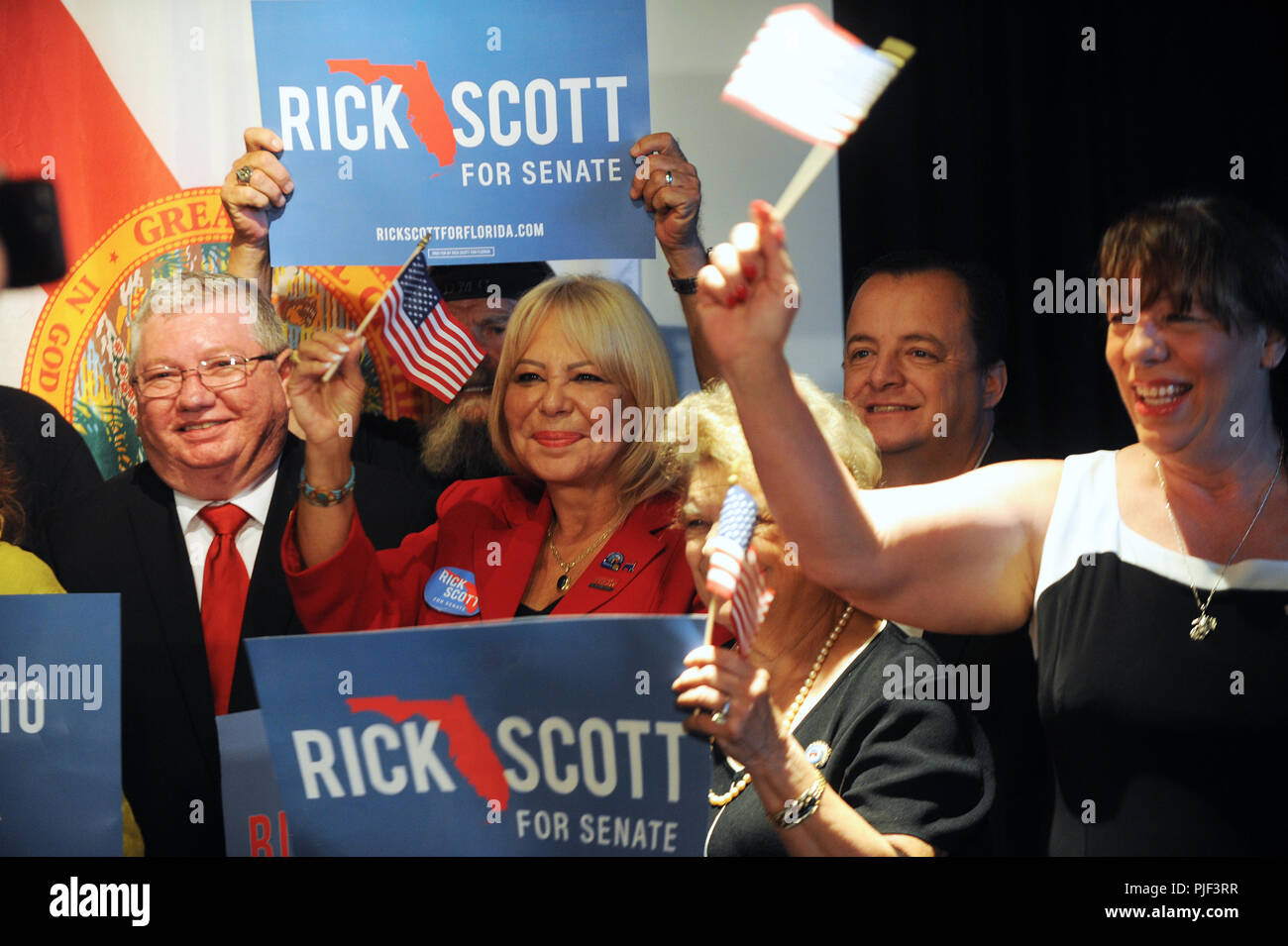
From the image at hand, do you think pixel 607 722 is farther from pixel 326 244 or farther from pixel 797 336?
pixel 326 244

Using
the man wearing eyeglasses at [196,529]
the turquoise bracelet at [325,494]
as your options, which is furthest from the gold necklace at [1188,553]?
the turquoise bracelet at [325,494]

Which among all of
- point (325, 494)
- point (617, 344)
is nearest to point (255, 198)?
point (325, 494)

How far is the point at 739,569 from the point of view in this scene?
2127 mm

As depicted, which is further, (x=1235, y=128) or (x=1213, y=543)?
(x=1235, y=128)

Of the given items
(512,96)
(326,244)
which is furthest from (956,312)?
(326,244)

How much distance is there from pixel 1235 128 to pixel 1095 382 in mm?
706

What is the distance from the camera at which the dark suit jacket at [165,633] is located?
3307 millimetres

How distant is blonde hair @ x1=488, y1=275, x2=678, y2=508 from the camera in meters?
3.07

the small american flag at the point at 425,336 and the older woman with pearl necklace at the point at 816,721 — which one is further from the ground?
the small american flag at the point at 425,336

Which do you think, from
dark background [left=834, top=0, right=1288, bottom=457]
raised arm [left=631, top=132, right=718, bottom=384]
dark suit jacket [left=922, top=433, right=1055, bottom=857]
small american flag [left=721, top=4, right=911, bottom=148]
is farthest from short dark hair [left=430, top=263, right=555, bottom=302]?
dark suit jacket [left=922, top=433, right=1055, bottom=857]

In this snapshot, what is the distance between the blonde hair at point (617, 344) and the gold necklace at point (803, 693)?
730 millimetres

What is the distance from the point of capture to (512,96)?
3.19 meters

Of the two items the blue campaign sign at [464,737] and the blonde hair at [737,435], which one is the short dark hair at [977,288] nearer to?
the blonde hair at [737,435]

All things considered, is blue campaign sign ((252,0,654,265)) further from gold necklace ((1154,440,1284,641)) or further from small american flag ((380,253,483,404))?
gold necklace ((1154,440,1284,641))
